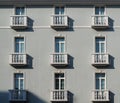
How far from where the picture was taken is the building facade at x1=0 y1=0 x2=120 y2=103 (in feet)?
179

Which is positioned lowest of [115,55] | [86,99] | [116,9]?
[86,99]

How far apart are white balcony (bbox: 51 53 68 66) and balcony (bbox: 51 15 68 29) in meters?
2.40

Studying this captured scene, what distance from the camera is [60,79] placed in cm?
5509

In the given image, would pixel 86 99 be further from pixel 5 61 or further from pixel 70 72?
pixel 5 61

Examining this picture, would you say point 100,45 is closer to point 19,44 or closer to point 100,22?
point 100,22

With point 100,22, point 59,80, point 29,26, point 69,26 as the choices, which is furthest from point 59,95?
point 100,22

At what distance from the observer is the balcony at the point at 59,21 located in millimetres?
55000

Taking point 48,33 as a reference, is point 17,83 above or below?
below

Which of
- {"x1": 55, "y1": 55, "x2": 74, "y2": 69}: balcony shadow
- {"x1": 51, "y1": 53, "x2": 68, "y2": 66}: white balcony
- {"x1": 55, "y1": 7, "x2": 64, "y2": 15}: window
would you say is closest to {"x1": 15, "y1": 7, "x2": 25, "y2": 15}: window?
{"x1": 55, "y1": 7, "x2": 64, "y2": 15}: window

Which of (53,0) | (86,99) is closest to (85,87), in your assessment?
(86,99)

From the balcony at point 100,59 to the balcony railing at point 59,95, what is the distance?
3.52 m

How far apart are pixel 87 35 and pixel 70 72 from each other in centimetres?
353

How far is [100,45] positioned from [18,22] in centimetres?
729

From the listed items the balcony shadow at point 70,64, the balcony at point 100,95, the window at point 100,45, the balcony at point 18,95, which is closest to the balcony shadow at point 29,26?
the balcony shadow at point 70,64
